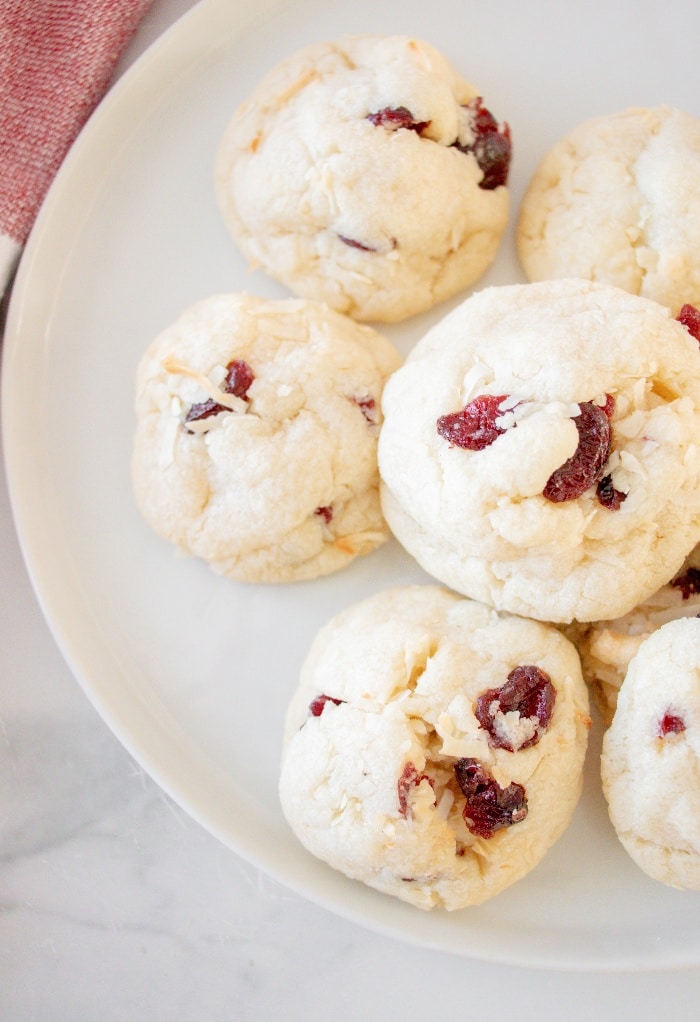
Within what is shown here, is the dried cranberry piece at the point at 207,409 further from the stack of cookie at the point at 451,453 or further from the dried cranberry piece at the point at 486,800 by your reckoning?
the dried cranberry piece at the point at 486,800

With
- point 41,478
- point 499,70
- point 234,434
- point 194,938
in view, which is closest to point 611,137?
point 499,70

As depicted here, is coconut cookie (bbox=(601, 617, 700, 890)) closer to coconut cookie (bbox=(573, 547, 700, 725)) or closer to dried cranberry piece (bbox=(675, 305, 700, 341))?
coconut cookie (bbox=(573, 547, 700, 725))

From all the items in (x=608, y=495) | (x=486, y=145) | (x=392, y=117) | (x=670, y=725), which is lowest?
(x=670, y=725)

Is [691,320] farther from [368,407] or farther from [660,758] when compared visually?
[660,758]

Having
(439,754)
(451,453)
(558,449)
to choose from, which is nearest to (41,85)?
(451,453)

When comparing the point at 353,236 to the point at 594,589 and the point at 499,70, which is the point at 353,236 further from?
the point at 594,589

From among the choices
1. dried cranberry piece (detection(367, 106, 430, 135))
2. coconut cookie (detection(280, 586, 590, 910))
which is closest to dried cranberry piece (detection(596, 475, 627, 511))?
coconut cookie (detection(280, 586, 590, 910))
